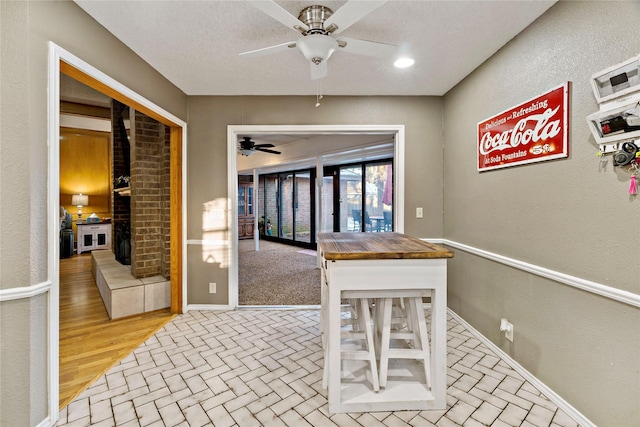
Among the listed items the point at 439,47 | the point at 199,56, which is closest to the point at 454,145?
the point at 439,47

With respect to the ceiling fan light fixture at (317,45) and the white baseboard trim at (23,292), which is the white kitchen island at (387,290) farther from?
the white baseboard trim at (23,292)

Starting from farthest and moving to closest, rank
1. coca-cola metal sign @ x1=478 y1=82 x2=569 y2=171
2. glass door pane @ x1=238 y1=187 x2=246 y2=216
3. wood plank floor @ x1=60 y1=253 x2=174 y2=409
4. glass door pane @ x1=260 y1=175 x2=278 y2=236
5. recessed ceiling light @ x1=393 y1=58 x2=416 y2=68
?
glass door pane @ x1=238 y1=187 x2=246 y2=216
glass door pane @ x1=260 y1=175 x2=278 y2=236
recessed ceiling light @ x1=393 y1=58 x2=416 y2=68
wood plank floor @ x1=60 y1=253 x2=174 y2=409
coca-cola metal sign @ x1=478 y1=82 x2=569 y2=171

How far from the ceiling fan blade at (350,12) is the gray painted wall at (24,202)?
4.99 feet

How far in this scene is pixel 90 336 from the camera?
267 centimetres

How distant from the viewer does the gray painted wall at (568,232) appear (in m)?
1.40

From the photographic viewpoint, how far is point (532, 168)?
1965 millimetres

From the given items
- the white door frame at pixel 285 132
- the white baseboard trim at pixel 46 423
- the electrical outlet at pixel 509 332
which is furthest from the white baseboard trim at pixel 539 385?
the white baseboard trim at pixel 46 423

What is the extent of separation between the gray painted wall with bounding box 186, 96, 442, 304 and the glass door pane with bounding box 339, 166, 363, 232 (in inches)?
115

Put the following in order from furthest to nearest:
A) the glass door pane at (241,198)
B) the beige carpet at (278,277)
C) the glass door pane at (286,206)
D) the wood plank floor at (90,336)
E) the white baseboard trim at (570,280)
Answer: the glass door pane at (241,198) → the glass door pane at (286,206) → the beige carpet at (278,277) → the wood plank floor at (90,336) → the white baseboard trim at (570,280)

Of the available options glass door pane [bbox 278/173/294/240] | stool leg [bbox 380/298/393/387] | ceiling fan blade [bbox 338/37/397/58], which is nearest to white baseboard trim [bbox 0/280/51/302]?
stool leg [bbox 380/298/393/387]

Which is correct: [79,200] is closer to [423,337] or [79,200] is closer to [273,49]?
[273,49]

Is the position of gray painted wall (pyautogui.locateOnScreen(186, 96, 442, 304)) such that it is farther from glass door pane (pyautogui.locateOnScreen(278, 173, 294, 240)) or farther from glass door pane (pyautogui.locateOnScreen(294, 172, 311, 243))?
glass door pane (pyautogui.locateOnScreen(278, 173, 294, 240))

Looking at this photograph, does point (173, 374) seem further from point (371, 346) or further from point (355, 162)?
point (355, 162)

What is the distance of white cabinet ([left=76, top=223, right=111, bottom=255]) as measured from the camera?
6320 mm
